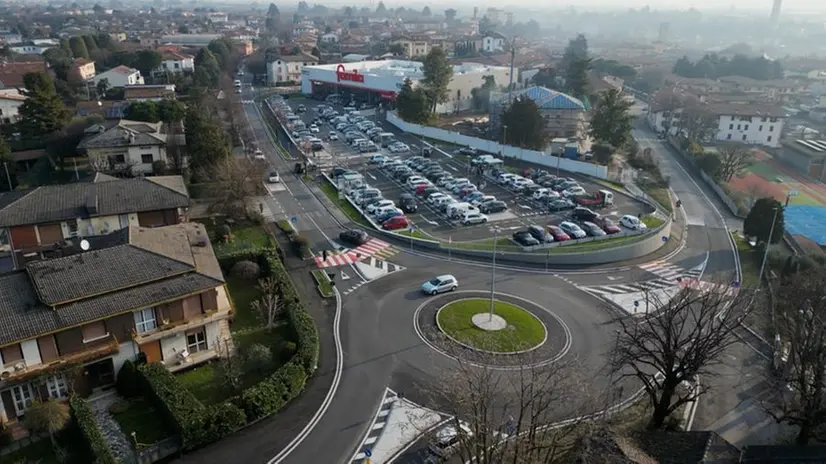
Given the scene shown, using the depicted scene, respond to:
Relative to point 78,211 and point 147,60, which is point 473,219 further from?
point 147,60

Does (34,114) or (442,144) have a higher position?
(34,114)

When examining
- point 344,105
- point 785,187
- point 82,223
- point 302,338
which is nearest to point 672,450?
point 302,338

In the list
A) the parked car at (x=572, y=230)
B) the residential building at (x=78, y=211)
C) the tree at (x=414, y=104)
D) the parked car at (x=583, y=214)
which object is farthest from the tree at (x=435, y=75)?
the residential building at (x=78, y=211)

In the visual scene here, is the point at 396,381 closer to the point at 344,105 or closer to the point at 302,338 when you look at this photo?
the point at 302,338

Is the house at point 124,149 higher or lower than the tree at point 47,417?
higher

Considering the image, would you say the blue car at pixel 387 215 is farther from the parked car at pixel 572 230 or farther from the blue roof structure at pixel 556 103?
the blue roof structure at pixel 556 103

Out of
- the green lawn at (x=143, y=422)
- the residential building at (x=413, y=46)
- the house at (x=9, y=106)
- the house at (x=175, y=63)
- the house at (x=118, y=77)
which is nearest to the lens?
the green lawn at (x=143, y=422)

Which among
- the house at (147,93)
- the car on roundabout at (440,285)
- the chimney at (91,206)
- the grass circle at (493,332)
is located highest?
the house at (147,93)

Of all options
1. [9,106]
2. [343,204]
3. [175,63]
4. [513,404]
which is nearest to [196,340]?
[513,404]
